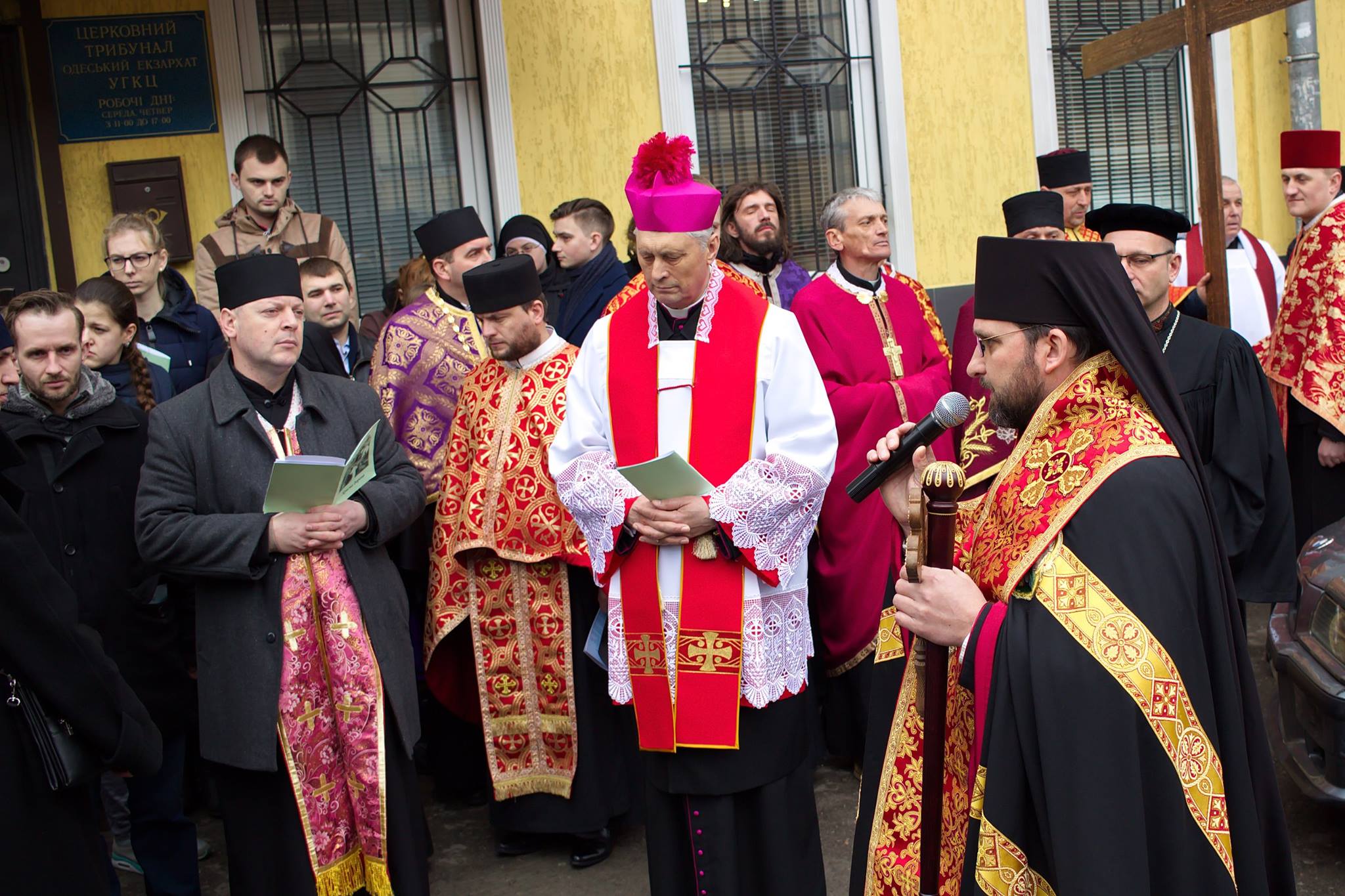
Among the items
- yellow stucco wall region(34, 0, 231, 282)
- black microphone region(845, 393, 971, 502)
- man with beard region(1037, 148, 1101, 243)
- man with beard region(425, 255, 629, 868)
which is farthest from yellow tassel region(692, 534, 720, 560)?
yellow stucco wall region(34, 0, 231, 282)

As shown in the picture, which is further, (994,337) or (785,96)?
(785,96)

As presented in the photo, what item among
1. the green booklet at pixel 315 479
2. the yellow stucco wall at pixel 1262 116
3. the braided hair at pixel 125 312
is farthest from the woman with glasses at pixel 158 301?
the yellow stucco wall at pixel 1262 116

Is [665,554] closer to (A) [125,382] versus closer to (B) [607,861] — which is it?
(B) [607,861]

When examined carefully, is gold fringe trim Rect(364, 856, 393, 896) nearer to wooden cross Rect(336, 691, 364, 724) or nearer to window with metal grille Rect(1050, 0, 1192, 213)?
wooden cross Rect(336, 691, 364, 724)

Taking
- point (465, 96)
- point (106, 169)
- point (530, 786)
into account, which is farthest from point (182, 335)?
Answer: point (465, 96)

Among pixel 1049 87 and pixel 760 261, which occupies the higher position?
pixel 1049 87

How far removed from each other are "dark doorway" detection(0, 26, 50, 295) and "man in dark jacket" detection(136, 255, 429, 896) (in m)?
4.24

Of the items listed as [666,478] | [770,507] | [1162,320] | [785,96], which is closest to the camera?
[666,478]

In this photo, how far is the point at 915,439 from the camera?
2678 millimetres

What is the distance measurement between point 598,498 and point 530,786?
1555 millimetres

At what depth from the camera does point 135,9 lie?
7.76m

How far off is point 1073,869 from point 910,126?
7.43 metres

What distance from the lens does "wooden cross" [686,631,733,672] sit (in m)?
3.77

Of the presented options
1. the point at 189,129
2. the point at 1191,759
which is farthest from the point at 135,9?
the point at 1191,759
